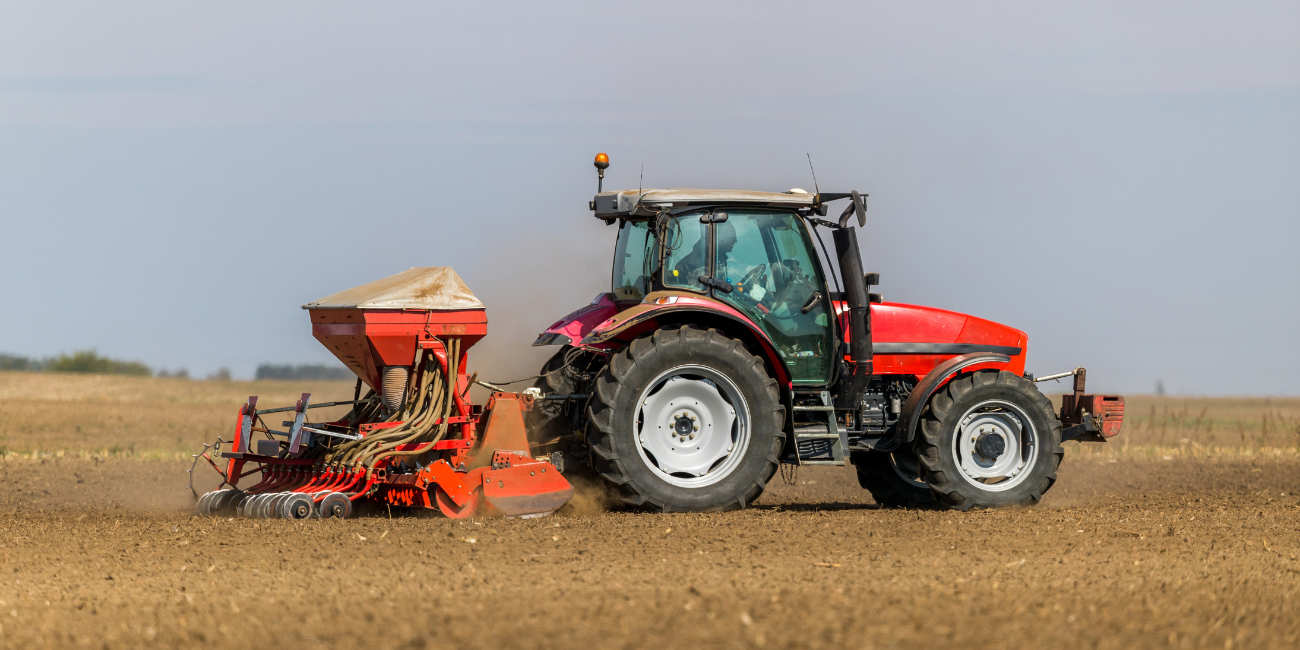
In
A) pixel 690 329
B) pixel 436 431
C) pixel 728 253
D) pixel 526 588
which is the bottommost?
pixel 526 588

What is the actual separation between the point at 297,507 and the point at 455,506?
101 cm

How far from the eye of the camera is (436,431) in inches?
312

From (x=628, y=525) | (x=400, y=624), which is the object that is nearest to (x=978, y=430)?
(x=628, y=525)

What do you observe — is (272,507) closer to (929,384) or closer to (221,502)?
(221,502)

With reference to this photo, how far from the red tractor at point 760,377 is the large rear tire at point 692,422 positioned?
10 mm

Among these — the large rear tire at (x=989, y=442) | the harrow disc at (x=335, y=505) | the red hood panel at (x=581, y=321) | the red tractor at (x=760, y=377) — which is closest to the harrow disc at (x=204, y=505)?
the harrow disc at (x=335, y=505)

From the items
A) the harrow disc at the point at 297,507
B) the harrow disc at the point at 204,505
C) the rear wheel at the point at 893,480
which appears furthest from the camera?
the rear wheel at the point at 893,480

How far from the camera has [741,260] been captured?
848cm

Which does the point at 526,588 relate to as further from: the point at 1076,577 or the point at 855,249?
the point at 855,249

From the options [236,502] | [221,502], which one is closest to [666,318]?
[236,502]

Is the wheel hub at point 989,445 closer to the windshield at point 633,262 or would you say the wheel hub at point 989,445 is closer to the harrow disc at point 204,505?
the windshield at point 633,262

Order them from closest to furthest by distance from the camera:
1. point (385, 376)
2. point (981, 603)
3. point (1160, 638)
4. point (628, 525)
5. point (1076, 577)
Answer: point (1160, 638) → point (981, 603) → point (1076, 577) → point (628, 525) → point (385, 376)

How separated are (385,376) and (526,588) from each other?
305cm

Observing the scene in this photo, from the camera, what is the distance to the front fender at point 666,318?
794 cm
